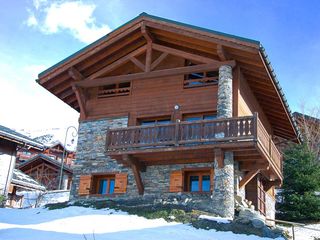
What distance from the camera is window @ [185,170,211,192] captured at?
56.3ft

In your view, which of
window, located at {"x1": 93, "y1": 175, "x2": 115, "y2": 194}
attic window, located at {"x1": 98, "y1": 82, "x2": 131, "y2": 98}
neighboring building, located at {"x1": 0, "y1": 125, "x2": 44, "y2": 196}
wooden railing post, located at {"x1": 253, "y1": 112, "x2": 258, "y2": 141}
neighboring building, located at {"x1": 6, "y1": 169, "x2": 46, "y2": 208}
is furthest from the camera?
neighboring building, located at {"x1": 6, "y1": 169, "x2": 46, "y2": 208}

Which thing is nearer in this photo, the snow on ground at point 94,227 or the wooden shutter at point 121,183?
the snow on ground at point 94,227

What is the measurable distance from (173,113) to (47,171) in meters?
24.7

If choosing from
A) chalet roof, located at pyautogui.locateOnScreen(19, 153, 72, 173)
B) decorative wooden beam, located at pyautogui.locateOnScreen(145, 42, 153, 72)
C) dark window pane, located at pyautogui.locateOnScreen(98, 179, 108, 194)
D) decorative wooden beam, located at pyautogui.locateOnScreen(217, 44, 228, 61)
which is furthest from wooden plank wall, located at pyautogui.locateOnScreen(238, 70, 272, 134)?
chalet roof, located at pyautogui.locateOnScreen(19, 153, 72, 173)

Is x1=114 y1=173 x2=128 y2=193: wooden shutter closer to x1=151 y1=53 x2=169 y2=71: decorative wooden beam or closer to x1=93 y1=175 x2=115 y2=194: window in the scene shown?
x1=93 y1=175 x2=115 y2=194: window

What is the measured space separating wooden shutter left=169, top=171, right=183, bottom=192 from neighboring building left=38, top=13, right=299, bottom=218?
0.04m

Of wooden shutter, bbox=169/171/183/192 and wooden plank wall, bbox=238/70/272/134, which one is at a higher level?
wooden plank wall, bbox=238/70/272/134

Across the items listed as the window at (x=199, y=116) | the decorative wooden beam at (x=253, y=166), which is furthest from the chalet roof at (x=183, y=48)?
the decorative wooden beam at (x=253, y=166)


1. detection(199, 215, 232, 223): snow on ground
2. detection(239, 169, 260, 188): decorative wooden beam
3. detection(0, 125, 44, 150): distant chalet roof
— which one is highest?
detection(0, 125, 44, 150): distant chalet roof

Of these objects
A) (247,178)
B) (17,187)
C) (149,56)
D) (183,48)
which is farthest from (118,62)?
(17,187)

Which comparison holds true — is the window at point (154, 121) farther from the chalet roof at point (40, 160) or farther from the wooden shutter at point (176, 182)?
the chalet roof at point (40, 160)

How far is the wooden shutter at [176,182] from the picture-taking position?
17109 mm

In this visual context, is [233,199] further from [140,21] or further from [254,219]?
[140,21]

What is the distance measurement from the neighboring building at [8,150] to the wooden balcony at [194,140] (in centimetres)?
571
